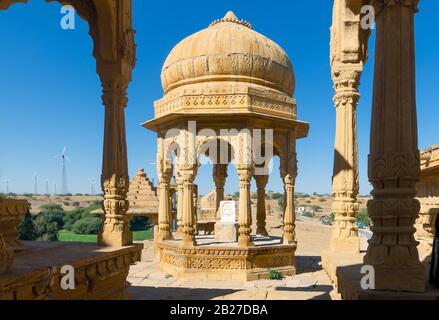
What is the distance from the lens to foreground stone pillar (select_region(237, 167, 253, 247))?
485 inches

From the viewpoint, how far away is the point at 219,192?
1820cm

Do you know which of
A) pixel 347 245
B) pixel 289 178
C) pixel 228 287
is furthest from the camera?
pixel 289 178

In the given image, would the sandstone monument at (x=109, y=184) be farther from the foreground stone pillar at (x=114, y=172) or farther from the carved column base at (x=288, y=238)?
the carved column base at (x=288, y=238)

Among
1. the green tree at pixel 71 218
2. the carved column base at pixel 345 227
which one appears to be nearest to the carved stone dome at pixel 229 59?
the carved column base at pixel 345 227

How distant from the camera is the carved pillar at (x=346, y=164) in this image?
24.0 ft

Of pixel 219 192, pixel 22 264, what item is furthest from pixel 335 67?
pixel 219 192

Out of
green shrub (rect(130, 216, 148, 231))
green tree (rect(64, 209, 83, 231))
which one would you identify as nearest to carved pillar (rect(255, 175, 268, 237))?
green shrub (rect(130, 216, 148, 231))

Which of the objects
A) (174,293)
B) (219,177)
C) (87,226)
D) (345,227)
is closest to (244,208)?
(174,293)

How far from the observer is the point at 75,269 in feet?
17.1

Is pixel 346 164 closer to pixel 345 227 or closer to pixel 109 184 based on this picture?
pixel 345 227

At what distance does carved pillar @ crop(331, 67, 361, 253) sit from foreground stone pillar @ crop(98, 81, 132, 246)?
386 centimetres

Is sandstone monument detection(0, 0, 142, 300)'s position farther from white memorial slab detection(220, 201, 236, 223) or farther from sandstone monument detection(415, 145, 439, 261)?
white memorial slab detection(220, 201, 236, 223)

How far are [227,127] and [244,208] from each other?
102 inches
